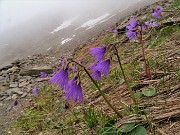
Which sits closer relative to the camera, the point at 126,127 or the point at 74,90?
the point at 74,90

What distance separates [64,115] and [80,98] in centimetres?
180

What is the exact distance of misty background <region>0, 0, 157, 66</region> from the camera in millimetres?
14594

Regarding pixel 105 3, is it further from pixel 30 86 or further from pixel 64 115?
pixel 64 115

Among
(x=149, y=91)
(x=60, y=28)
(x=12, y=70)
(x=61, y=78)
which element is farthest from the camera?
(x=60, y=28)

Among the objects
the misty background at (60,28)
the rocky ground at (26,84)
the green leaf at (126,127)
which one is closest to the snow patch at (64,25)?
the misty background at (60,28)

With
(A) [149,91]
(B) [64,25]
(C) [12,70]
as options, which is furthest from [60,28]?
(A) [149,91]

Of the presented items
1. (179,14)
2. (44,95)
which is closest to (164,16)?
(179,14)

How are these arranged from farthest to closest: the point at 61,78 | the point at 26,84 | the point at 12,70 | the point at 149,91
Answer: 1. the point at 12,70
2. the point at 26,84
3. the point at 149,91
4. the point at 61,78

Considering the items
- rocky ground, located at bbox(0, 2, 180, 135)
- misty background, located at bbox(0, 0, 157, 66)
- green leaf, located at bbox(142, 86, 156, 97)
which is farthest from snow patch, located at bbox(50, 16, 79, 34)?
green leaf, located at bbox(142, 86, 156, 97)

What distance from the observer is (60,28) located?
19.4 meters

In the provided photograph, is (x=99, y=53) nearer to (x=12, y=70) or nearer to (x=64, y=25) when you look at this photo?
(x=12, y=70)

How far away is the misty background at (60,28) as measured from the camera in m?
14.6

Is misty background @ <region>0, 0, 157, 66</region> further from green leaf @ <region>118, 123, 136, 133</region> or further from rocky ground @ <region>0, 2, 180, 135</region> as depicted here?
green leaf @ <region>118, 123, 136, 133</region>

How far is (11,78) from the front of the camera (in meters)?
8.23
